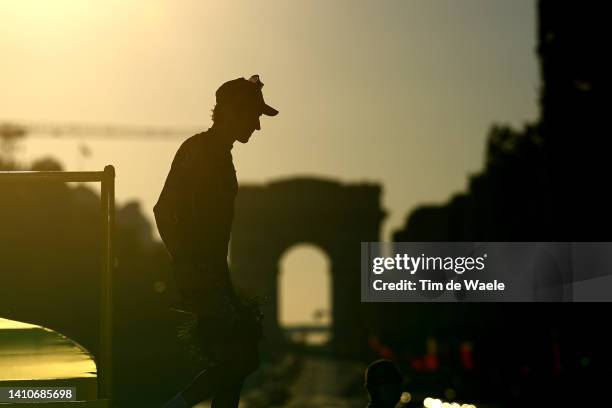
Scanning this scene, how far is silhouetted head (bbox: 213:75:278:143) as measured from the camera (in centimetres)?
689

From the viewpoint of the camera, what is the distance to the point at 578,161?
2783 inches

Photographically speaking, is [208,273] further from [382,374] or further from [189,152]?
[382,374]

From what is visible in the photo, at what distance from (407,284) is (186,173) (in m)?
7.82

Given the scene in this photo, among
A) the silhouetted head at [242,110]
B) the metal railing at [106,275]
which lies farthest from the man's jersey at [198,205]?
the metal railing at [106,275]

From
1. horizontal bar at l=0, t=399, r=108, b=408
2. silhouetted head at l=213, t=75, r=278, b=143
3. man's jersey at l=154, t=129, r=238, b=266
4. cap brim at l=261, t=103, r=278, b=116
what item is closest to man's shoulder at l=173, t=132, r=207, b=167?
man's jersey at l=154, t=129, r=238, b=266

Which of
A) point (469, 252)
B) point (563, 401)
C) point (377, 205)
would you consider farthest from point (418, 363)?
point (377, 205)

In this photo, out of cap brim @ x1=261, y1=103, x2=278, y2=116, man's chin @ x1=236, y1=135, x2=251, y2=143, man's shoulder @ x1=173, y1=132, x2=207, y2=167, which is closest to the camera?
man's shoulder @ x1=173, y1=132, x2=207, y2=167

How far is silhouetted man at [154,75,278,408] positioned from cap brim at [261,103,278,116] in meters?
0.29

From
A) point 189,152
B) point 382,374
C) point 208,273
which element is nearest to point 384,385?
point 382,374

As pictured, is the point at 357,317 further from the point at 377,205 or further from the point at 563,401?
the point at 563,401

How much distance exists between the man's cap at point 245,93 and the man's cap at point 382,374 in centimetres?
108

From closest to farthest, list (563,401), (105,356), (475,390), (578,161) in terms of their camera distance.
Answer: (105,356)
(563,401)
(475,390)
(578,161)

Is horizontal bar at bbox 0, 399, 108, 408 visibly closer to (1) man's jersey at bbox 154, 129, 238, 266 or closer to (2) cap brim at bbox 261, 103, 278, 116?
(1) man's jersey at bbox 154, 129, 238, 266

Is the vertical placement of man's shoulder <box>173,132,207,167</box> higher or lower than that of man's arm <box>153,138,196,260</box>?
higher
